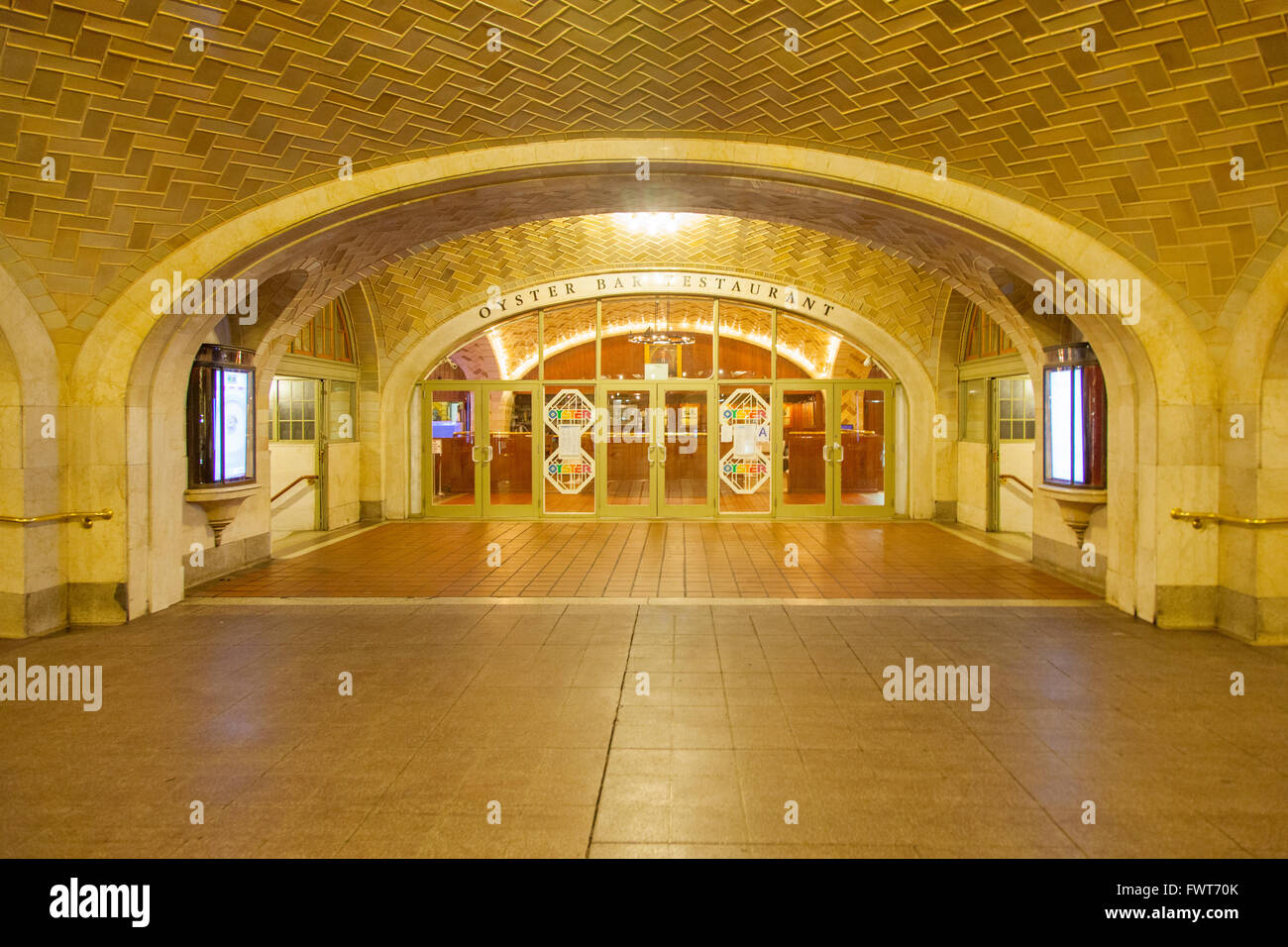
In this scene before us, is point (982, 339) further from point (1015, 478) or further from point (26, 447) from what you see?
point (26, 447)

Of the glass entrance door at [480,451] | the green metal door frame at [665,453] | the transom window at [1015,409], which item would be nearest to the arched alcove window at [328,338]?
the glass entrance door at [480,451]

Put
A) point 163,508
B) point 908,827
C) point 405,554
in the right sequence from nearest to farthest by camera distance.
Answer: point 908,827 < point 163,508 < point 405,554

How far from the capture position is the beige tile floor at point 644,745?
2.81 m

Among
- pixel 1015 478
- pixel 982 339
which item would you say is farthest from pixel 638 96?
pixel 1015 478

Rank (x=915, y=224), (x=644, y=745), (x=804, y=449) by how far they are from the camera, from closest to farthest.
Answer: (x=644, y=745) < (x=915, y=224) < (x=804, y=449)

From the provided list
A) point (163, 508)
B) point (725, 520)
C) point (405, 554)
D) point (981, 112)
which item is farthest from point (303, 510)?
point (981, 112)

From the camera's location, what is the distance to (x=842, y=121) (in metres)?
5.43

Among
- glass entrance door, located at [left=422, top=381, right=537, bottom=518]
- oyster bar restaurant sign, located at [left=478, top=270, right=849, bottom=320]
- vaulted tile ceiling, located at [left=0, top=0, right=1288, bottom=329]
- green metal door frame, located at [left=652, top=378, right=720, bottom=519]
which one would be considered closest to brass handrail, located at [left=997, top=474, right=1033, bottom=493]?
oyster bar restaurant sign, located at [left=478, top=270, right=849, bottom=320]

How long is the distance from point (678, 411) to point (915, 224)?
22.0 feet

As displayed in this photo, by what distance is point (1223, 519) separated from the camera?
5.47 m

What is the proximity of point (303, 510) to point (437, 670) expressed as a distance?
25.5 feet
